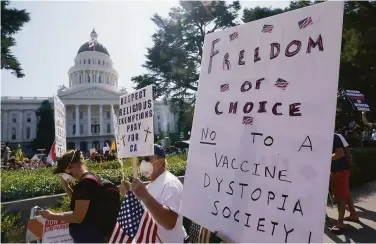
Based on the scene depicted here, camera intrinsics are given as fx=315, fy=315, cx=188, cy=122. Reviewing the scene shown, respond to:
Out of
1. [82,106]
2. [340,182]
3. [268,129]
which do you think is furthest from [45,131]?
[268,129]

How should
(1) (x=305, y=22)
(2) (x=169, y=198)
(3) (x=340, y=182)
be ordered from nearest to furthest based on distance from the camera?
(1) (x=305, y=22) → (2) (x=169, y=198) → (3) (x=340, y=182)

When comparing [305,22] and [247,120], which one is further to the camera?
[247,120]

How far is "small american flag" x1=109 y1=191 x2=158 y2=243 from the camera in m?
2.23

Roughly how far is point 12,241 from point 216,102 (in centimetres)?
418

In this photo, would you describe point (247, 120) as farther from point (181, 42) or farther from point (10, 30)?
point (181, 42)

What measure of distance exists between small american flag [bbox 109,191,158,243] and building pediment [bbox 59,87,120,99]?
235ft

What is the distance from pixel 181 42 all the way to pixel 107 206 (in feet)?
78.3

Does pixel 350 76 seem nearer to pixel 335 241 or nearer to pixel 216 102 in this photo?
pixel 335 241

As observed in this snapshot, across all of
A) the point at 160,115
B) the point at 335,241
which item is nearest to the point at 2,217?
the point at 335,241

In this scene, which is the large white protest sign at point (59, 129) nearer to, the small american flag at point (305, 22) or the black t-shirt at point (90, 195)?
the black t-shirt at point (90, 195)

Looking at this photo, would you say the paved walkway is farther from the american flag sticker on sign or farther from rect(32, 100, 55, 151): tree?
rect(32, 100, 55, 151): tree

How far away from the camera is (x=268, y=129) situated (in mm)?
1578

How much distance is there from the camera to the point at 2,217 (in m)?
4.55

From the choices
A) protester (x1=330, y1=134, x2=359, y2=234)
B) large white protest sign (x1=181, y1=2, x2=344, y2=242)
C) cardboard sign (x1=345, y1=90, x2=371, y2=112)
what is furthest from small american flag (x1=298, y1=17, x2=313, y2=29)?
cardboard sign (x1=345, y1=90, x2=371, y2=112)
